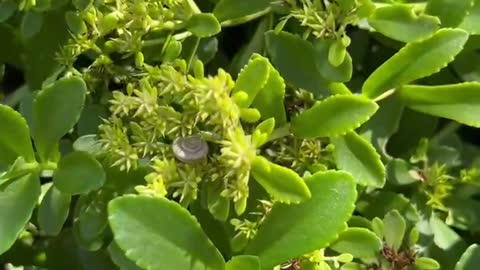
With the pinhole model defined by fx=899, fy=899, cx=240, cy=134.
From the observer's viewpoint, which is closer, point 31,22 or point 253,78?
point 253,78

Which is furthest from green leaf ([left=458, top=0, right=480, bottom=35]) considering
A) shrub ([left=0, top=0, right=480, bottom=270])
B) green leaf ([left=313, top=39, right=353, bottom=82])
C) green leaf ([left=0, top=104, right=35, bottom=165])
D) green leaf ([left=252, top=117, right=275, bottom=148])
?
green leaf ([left=0, top=104, right=35, bottom=165])

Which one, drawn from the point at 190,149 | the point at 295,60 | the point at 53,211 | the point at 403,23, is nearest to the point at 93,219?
the point at 53,211

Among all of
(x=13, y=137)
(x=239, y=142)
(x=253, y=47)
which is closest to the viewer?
(x=239, y=142)

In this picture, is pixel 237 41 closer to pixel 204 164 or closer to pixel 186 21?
pixel 186 21

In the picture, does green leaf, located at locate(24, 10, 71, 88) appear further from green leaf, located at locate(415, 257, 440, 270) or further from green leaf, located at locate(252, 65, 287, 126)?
green leaf, located at locate(415, 257, 440, 270)

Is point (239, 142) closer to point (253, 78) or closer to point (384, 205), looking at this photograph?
point (253, 78)

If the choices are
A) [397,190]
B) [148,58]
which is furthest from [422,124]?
[148,58]

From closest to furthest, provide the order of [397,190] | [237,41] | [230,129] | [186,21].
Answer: [230,129]
[186,21]
[397,190]
[237,41]
